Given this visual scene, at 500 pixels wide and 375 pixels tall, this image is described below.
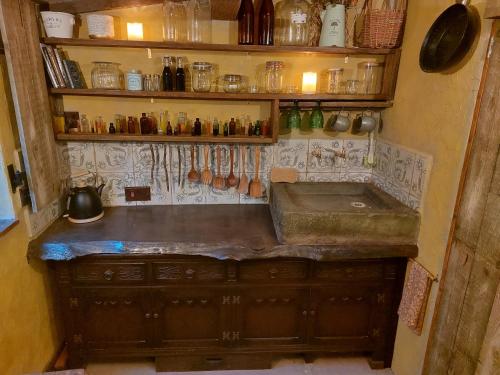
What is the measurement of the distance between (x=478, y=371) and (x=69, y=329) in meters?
1.84

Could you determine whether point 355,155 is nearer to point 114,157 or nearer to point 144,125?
point 144,125

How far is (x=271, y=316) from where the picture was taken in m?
1.74

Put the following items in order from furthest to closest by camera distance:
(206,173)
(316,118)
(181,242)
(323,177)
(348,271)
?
(323,177), (206,173), (316,118), (348,271), (181,242)

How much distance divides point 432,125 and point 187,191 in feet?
4.62

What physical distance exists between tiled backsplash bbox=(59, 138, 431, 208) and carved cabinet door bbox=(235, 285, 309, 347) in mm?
650

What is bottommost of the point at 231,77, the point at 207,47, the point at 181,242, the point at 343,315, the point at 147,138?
the point at 343,315

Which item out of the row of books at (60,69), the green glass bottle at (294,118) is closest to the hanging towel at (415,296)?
the green glass bottle at (294,118)

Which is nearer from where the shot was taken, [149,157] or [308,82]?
[308,82]

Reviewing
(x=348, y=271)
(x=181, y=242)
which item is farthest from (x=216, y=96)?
Answer: (x=348, y=271)

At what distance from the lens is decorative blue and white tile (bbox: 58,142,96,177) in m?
1.92

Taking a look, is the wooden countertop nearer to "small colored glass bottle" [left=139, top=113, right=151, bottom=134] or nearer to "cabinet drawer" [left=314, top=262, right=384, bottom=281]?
"cabinet drawer" [left=314, top=262, right=384, bottom=281]

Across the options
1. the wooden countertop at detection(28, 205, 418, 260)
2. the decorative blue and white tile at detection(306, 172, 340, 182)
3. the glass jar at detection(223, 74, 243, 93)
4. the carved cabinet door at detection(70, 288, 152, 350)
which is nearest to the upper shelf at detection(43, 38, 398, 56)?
the glass jar at detection(223, 74, 243, 93)

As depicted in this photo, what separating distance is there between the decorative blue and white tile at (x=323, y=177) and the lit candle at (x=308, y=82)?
537 mm

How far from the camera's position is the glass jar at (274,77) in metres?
1.80
